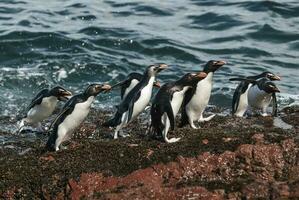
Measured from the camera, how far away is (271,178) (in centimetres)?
748

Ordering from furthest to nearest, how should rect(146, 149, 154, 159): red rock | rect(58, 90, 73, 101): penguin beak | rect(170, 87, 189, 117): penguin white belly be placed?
rect(58, 90, 73, 101): penguin beak < rect(170, 87, 189, 117): penguin white belly < rect(146, 149, 154, 159): red rock

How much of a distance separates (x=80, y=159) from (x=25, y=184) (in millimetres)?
689

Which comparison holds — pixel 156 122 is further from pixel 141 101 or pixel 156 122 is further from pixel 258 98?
pixel 258 98

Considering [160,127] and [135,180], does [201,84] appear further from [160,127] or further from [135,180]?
[135,180]

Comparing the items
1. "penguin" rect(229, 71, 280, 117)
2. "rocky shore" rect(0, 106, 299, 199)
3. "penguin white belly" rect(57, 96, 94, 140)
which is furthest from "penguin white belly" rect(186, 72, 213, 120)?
"penguin white belly" rect(57, 96, 94, 140)

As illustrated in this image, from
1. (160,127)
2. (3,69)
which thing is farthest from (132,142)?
(3,69)

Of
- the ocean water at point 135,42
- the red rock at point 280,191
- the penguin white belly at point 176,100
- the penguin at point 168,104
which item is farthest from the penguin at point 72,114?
the ocean water at point 135,42

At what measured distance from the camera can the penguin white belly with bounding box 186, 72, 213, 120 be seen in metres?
9.53

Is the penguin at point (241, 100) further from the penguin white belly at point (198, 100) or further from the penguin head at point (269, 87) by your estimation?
the penguin white belly at point (198, 100)

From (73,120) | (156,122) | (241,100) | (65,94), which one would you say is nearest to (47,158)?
(73,120)

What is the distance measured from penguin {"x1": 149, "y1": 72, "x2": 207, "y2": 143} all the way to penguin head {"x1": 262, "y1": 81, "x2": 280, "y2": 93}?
76.3 inches

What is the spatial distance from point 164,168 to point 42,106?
11.2 feet

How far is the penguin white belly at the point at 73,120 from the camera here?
8.46m

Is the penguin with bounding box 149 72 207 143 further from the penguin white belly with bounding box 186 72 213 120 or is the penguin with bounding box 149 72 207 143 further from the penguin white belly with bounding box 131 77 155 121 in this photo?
the penguin white belly with bounding box 186 72 213 120
